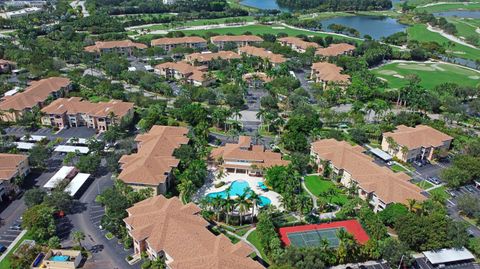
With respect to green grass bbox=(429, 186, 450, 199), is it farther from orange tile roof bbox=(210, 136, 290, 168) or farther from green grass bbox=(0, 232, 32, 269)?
green grass bbox=(0, 232, 32, 269)

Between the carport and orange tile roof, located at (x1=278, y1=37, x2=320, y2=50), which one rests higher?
orange tile roof, located at (x1=278, y1=37, x2=320, y2=50)

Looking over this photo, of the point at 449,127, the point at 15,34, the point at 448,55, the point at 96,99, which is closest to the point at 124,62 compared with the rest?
the point at 96,99

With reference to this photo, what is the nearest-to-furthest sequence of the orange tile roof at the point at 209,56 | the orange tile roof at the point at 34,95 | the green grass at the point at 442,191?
the green grass at the point at 442,191
the orange tile roof at the point at 34,95
the orange tile roof at the point at 209,56

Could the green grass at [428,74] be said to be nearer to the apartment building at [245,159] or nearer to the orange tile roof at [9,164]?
the apartment building at [245,159]

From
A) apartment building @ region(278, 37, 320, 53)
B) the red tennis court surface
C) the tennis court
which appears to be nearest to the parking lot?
the red tennis court surface

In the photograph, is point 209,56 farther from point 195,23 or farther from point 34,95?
point 195,23

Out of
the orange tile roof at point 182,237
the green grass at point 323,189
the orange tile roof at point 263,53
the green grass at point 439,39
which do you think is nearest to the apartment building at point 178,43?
the orange tile roof at point 263,53
